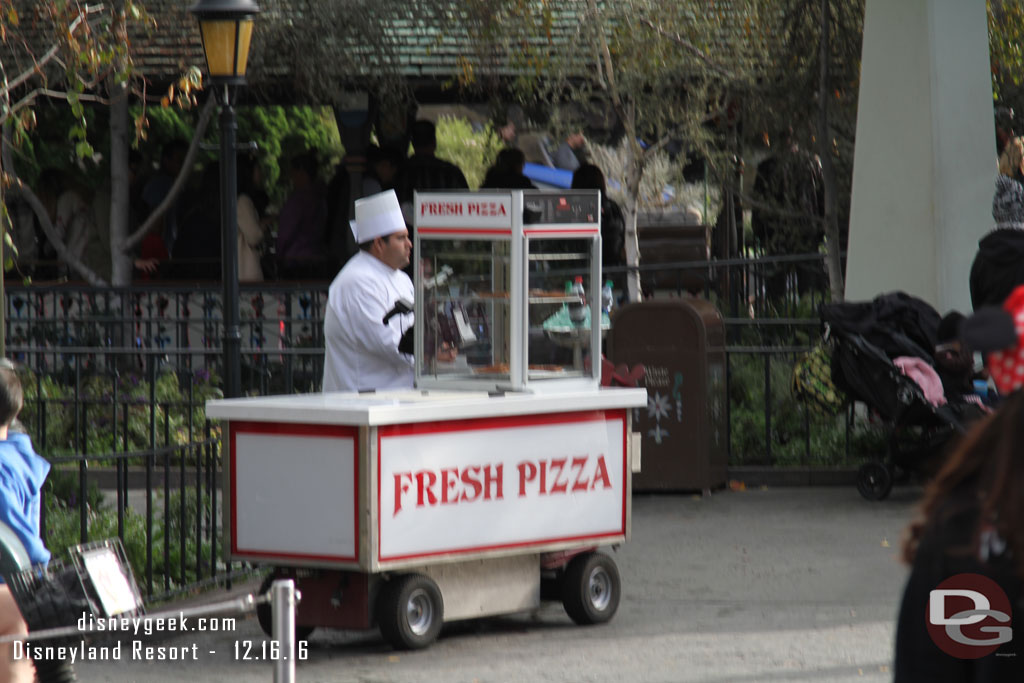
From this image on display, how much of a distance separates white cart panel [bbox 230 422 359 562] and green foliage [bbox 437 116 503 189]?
26.3 meters

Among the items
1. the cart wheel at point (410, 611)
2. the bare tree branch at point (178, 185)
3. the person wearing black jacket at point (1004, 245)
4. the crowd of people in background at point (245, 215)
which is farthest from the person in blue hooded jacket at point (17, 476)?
the bare tree branch at point (178, 185)

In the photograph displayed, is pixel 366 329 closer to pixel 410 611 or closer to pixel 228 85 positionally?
pixel 410 611

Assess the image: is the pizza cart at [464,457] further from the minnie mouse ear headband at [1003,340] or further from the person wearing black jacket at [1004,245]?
the minnie mouse ear headband at [1003,340]

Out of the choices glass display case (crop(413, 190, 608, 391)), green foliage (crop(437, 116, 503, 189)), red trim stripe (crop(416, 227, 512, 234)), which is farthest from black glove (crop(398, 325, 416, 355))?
green foliage (crop(437, 116, 503, 189))

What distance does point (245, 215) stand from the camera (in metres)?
17.0

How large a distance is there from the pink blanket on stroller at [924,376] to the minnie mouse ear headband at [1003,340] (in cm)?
751

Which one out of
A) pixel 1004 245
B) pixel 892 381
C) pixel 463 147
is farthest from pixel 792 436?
pixel 463 147

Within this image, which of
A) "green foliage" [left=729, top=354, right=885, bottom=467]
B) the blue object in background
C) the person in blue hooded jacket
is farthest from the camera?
the blue object in background

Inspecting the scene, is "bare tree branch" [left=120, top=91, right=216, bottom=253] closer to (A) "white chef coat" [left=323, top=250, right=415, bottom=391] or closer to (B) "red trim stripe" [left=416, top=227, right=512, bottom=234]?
(A) "white chef coat" [left=323, top=250, right=415, bottom=391]

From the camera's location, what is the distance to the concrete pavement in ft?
21.5

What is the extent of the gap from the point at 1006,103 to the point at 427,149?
6.58 m

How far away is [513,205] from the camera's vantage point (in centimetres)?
712

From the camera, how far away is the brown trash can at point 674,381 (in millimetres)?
10562

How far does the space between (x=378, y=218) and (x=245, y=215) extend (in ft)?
32.0
